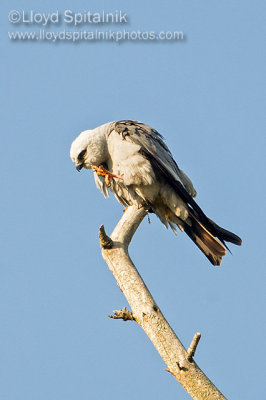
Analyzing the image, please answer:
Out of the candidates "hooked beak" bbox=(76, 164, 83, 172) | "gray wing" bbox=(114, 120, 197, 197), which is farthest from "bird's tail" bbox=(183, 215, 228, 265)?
"hooked beak" bbox=(76, 164, 83, 172)

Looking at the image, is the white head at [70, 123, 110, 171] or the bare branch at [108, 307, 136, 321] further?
the white head at [70, 123, 110, 171]

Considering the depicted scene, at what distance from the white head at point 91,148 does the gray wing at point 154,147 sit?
0.72 feet

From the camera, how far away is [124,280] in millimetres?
4863

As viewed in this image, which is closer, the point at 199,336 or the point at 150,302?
the point at 199,336

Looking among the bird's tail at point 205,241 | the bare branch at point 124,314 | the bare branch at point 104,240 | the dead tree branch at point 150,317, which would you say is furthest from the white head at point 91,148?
the bare branch at point 124,314

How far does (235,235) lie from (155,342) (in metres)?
2.20

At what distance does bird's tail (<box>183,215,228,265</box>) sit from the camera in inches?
250

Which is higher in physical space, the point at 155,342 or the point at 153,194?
the point at 153,194

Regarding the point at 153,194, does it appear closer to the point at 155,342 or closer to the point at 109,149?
the point at 109,149

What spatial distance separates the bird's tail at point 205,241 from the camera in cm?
634

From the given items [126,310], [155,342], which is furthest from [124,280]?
[155,342]

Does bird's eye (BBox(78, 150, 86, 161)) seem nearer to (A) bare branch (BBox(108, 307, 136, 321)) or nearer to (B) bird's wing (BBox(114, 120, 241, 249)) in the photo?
(B) bird's wing (BBox(114, 120, 241, 249))

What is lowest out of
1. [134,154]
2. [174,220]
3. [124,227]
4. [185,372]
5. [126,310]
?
[185,372]

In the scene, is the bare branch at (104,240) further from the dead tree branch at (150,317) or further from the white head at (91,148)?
the white head at (91,148)
